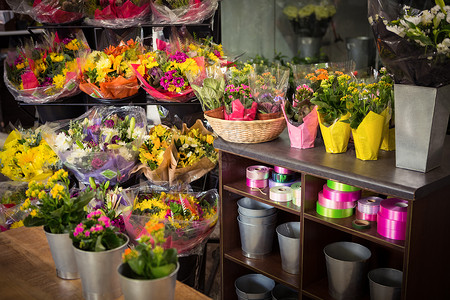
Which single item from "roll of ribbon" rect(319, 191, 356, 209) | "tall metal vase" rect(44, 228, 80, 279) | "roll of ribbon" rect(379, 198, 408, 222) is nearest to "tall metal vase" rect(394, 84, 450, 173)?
"roll of ribbon" rect(379, 198, 408, 222)

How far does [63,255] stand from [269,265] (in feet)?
3.84

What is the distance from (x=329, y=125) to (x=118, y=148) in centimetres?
110

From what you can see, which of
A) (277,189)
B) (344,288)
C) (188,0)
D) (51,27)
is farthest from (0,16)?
(344,288)

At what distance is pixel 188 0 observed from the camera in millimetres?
3039

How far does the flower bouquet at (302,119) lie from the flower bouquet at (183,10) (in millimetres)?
1023

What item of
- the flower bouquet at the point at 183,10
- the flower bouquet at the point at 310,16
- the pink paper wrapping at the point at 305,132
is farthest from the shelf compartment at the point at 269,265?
the flower bouquet at the point at 310,16

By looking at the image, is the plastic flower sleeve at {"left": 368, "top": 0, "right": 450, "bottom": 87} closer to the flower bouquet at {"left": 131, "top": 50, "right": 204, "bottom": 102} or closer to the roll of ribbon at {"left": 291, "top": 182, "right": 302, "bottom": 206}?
the roll of ribbon at {"left": 291, "top": 182, "right": 302, "bottom": 206}

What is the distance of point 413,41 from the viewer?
1698 mm

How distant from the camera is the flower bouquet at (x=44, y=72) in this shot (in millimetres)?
3062

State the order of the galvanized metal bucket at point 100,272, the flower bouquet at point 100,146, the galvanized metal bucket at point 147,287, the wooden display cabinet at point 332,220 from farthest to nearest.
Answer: the flower bouquet at point 100,146, the wooden display cabinet at point 332,220, the galvanized metal bucket at point 100,272, the galvanized metal bucket at point 147,287

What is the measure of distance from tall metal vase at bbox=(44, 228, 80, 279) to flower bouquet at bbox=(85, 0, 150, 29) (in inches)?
75.4

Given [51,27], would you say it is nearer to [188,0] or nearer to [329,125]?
[188,0]

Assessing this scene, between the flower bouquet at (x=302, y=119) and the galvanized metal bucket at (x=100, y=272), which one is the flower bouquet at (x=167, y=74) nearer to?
the flower bouquet at (x=302, y=119)

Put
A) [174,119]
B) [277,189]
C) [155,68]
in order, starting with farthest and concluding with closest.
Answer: [174,119], [155,68], [277,189]
